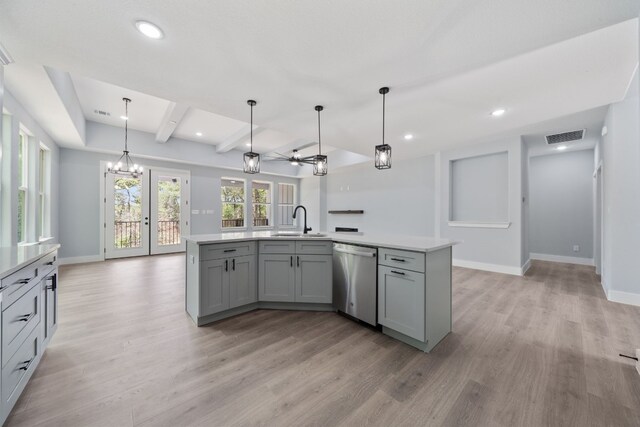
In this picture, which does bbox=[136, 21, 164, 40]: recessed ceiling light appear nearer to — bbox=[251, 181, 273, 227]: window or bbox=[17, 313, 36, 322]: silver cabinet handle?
bbox=[17, 313, 36, 322]: silver cabinet handle

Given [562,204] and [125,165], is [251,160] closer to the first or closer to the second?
[125,165]

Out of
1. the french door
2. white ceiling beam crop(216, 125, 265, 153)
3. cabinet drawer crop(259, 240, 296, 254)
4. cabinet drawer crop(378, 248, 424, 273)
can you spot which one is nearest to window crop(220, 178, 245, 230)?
the french door

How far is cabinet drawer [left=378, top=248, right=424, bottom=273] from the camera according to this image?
6.84 ft

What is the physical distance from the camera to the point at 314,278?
286cm

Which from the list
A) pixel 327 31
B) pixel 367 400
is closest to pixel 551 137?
pixel 327 31

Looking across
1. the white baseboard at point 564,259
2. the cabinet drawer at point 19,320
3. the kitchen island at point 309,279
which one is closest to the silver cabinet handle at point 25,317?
the cabinet drawer at point 19,320

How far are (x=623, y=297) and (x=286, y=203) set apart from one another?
27.1 feet

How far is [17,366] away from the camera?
1.46 metres

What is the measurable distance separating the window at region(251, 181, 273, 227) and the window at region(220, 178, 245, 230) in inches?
16.6

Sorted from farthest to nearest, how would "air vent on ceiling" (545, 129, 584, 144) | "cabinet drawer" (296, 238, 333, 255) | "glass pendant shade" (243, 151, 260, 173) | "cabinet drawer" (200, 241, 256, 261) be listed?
"air vent on ceiling" (545, 129, 584, 144)
"glass pendant shade" (243, 151, 260, 173)
"cabinet drawer" (296, 238, 333, 255)
"cabinet drawer" (200, 241, 256, 261)

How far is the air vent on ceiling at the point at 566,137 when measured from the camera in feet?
14.2

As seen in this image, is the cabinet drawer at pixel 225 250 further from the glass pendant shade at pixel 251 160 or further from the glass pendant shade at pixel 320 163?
the glass pendant shade at pixel 320 163

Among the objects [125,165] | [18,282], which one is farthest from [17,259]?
[125,165]

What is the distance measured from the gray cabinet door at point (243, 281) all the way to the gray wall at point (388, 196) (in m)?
4.50
